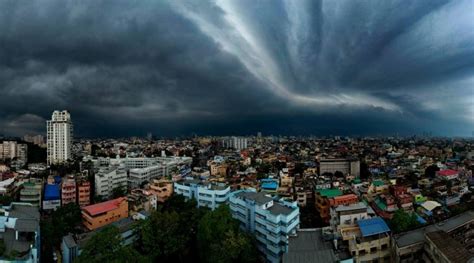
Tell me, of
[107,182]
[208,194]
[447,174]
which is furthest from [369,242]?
[107,182]

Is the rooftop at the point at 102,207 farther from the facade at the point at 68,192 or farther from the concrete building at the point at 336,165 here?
the concrete building at the point at 336,165

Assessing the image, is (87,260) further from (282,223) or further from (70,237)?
(282,223)

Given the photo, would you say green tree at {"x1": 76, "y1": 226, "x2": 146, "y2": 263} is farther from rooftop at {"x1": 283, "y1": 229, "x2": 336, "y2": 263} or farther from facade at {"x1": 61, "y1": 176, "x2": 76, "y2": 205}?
facade at {"x1": 61, "y1": 176, "x2": 76, "y2": 205}

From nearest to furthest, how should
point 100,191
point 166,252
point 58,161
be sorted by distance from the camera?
point 166,252, point 100,191, point 58,161

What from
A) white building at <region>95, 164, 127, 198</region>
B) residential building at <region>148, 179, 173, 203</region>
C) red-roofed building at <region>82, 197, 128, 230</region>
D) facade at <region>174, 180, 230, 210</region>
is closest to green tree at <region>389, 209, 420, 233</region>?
facade at <region>174, 180, 230, 210</region>

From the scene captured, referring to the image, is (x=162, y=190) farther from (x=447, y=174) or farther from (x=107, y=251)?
(x=447, y=174)

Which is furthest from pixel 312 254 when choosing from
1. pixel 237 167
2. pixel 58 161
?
pixel 58 161
